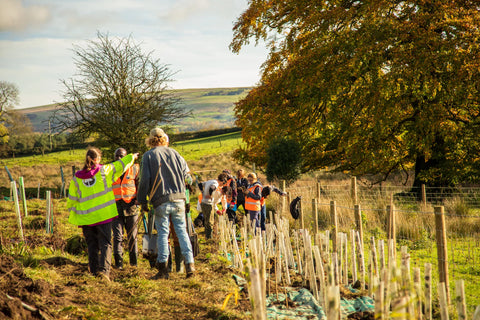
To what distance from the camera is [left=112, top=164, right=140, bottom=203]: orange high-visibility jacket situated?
5887 mm

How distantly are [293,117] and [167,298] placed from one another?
38.8ft

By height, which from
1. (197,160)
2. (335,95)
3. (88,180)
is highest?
(335,95)

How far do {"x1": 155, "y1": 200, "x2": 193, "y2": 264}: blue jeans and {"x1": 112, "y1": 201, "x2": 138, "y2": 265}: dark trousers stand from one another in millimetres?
992

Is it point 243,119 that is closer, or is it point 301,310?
point 301,310

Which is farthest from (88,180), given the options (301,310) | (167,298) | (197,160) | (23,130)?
(23,130)

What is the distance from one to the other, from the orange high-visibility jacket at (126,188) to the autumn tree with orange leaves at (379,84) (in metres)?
8.61

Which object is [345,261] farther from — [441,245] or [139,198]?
[139,198]

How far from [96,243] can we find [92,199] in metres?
0.64

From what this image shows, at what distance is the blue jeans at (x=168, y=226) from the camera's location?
16.7ft

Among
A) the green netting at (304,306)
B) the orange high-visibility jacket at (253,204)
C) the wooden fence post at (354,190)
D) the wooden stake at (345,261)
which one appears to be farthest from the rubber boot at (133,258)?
the wooden fence post at (354,190)

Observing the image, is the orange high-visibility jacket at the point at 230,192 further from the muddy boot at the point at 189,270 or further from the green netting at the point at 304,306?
the green netting at the point at 304,306

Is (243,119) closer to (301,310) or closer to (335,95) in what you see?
(335,95)

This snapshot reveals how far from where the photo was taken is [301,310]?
4.45 m

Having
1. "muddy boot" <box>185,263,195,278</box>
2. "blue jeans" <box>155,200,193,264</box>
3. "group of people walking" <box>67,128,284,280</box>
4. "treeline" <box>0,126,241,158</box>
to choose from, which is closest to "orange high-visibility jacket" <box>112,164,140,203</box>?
"group of people walking" <box>67,128,284,280</box>
